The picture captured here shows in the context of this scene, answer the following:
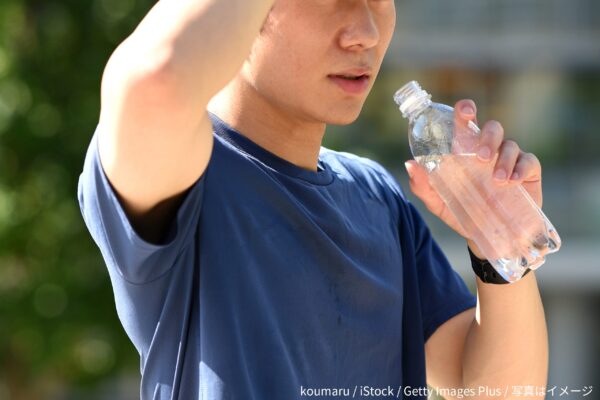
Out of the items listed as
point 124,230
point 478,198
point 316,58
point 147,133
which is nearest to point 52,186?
point 478,198

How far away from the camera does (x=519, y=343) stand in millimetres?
2113

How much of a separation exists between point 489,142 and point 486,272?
292mm

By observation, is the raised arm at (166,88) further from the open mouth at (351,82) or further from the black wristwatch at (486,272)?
the black wristwatch at (486,272)

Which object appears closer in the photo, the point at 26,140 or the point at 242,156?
the point at 242,156

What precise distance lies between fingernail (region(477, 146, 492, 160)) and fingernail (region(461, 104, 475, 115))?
0.10m

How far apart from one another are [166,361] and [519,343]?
72cm

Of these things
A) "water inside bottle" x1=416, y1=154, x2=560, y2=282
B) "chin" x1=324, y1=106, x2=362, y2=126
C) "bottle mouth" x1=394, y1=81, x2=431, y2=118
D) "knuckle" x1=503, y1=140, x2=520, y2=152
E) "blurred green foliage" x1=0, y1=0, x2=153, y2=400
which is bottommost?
"blurred green foliage" x1=0, y1=0, x2=153, y2=400

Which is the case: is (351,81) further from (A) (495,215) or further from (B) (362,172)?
(A) (495,215)

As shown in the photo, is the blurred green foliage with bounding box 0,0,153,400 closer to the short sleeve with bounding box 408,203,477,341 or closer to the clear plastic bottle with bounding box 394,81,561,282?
the short sleeve with bounding box 408,203,477,341

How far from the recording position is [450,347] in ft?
7.29

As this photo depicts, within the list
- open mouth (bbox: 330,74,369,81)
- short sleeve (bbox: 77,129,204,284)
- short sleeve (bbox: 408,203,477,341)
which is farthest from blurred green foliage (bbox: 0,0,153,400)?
short sleeve (bbox: 77,129,204,284)

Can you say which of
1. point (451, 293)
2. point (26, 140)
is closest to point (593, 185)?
point (26, 140)

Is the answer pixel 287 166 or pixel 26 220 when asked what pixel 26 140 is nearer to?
pixel 26 220

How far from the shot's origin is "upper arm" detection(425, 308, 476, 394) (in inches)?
87.4
